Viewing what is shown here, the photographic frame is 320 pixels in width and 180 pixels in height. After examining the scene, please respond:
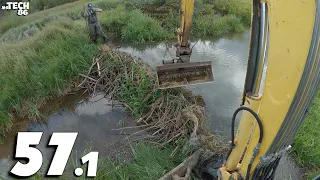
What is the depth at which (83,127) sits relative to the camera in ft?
20.1

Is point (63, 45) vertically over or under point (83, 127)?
over

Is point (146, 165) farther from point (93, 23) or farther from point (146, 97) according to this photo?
point (93, 23)

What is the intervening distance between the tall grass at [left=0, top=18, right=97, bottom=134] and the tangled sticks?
45 centimetres

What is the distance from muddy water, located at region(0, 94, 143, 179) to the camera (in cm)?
548

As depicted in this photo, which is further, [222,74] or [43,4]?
[43,4]

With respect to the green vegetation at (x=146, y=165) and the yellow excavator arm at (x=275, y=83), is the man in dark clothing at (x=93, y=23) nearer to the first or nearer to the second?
the green vegetation at (x=146, y=165)

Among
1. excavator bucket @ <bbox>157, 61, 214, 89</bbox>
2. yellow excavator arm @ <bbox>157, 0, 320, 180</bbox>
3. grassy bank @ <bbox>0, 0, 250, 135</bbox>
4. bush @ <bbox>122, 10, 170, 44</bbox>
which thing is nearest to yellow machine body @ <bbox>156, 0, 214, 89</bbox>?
excavator bucket @ <bbox>157, 61, 214, 89</bbox>

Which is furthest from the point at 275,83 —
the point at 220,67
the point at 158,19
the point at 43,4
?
the point at 43,4

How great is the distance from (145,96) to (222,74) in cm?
246

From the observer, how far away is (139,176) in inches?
178

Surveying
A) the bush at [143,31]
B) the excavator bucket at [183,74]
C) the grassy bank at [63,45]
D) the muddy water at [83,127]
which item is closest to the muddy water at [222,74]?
the bush at [143,31]

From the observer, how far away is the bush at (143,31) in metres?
9.62

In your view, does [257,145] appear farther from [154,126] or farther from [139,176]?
[154,126]

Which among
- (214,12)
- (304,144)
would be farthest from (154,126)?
(214,12)
